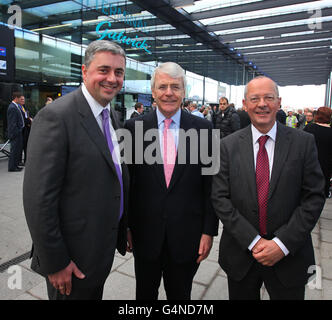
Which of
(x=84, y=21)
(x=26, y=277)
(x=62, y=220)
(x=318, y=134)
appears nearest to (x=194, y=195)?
(x=62, y=220)

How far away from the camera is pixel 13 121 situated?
21.4 feet

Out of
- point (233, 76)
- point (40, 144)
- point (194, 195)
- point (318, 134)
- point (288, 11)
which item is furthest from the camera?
point (233, 76)

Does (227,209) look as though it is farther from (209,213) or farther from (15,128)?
(15,128)

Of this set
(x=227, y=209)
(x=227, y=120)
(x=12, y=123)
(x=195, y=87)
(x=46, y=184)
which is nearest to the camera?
(x=46, y=184)

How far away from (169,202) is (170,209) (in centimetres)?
4

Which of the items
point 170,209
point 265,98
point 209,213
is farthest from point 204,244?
point 265,98

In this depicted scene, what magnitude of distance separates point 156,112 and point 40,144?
0.79m

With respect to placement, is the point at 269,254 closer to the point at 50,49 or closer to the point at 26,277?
the point at 26,277

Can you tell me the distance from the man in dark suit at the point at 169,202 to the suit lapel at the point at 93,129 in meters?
0.35

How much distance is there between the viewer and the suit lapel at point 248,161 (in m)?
1.48

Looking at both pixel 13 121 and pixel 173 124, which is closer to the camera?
pixel 173 124

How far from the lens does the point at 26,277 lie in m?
2.40

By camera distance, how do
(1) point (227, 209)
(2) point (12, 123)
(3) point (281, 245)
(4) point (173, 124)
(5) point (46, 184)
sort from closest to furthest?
1. (5) point (46, 184)
2. (3) point (281, 245)
3. (1) point (227, 209)
4. (4) point (173, 124)
5. (2) point (12, 123)
